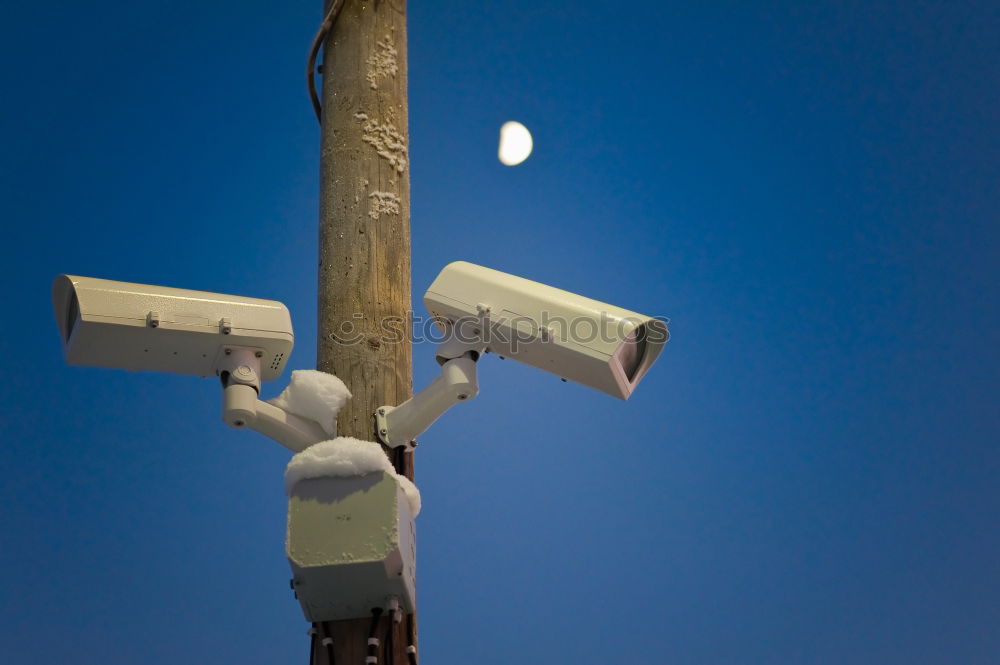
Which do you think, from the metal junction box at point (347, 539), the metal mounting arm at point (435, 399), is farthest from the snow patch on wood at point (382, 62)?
the metal junction box at point (347, 539)

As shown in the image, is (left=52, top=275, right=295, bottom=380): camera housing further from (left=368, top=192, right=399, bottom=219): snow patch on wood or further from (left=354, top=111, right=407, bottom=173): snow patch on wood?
(left=354, top=111, right=407, bottom=173): snow patch on wood

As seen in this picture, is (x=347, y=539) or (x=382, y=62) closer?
(x=347, y=539)

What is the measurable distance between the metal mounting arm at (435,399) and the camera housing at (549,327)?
0.04 metres

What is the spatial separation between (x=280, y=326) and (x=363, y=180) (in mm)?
382

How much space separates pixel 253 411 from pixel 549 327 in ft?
1.72

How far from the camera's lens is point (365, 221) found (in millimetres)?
2018

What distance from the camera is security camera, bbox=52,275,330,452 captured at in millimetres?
1714

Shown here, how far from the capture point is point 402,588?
5.24 feet

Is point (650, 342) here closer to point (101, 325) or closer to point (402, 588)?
point (402, 588)

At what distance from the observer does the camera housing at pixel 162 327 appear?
171 cm

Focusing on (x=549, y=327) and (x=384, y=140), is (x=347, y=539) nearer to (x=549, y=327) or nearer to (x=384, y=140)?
(x=549, y=327)

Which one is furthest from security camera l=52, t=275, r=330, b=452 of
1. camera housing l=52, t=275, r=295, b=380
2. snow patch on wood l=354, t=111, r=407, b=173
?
snow patch on wood l=354, t=111, r=407, b=173

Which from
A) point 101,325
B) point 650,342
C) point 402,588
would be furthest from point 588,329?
point 101,325

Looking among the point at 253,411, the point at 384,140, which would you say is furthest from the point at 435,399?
the point at 384,140
